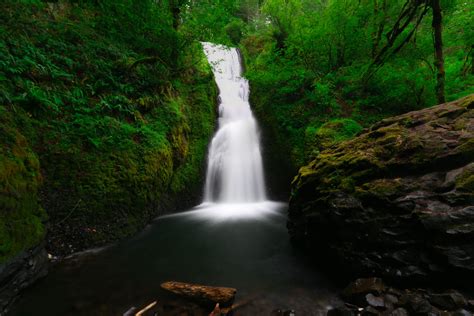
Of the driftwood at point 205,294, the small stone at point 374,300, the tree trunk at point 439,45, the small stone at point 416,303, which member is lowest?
the driftwood at point 205,294

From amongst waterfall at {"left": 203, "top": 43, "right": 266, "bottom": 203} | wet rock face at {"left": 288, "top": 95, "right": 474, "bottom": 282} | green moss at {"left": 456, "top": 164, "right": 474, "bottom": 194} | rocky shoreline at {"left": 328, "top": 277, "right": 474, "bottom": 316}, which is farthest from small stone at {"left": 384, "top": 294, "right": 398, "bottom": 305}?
waterfall at {"left": 203, "top": 43, "right": 266, "bottom": 203}

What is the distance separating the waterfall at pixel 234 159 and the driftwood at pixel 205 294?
16.7 ft

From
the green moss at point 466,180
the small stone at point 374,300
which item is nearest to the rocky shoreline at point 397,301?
the small stone at point 374,300

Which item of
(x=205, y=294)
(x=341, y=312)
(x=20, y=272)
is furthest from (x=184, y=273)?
(x=341, y=312)

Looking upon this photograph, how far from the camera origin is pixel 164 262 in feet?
13.4

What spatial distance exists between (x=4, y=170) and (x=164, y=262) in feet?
8.81

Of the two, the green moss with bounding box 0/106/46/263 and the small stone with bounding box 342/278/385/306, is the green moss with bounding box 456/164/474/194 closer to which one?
the small stone with bounding box 342/278/385/306

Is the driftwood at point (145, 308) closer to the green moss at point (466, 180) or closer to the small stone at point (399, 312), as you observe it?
the small stone at point (399, 312)

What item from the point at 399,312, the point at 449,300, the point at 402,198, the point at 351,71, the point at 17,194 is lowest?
the point at 399,312

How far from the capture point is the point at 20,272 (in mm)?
2971

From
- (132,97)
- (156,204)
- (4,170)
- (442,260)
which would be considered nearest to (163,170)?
(156,204)

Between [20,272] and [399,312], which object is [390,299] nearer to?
[399,312]

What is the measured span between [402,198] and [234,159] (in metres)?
6.68

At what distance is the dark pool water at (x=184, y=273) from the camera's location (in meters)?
2.90
